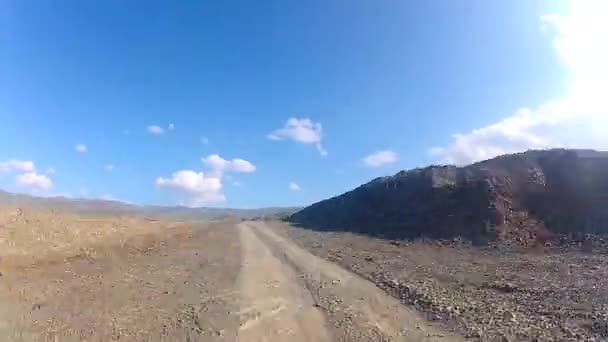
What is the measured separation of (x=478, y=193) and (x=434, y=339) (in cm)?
2936

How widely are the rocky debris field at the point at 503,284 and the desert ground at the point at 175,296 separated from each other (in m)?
0.99

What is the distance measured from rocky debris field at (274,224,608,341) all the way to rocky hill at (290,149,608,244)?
9.38ft

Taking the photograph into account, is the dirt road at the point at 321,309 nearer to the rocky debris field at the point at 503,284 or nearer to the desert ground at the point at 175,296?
the desert ground at the point at 175,296

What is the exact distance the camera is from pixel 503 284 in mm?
17359

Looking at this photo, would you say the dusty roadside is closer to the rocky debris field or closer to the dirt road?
the dirt road

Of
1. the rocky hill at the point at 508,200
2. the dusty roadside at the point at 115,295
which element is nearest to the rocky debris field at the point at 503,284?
the rocky hill at the point at 508,200

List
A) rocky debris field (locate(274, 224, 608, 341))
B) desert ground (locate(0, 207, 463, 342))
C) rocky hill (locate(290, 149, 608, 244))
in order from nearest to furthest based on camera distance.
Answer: rocky debris field (locate(274, 224, 608, 341)) < desert ground (locate(0, 207, 463, 342)) < rocky hill (locate(290, 149, 608, 244))

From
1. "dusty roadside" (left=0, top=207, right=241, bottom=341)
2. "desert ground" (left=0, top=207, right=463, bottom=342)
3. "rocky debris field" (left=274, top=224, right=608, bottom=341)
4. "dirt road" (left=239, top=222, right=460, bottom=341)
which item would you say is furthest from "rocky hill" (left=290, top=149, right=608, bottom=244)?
"dusty roadside" (left=0, top=207, right=241, bottom=341)

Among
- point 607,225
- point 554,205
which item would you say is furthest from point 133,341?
Answer: point 554,205

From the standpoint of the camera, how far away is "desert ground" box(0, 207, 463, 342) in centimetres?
1252

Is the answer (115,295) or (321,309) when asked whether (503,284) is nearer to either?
(321,309)

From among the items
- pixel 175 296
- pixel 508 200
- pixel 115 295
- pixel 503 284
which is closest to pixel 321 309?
pixel 175 296

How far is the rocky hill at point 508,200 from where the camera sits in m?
31.2

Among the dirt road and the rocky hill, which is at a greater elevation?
the rocky hill
